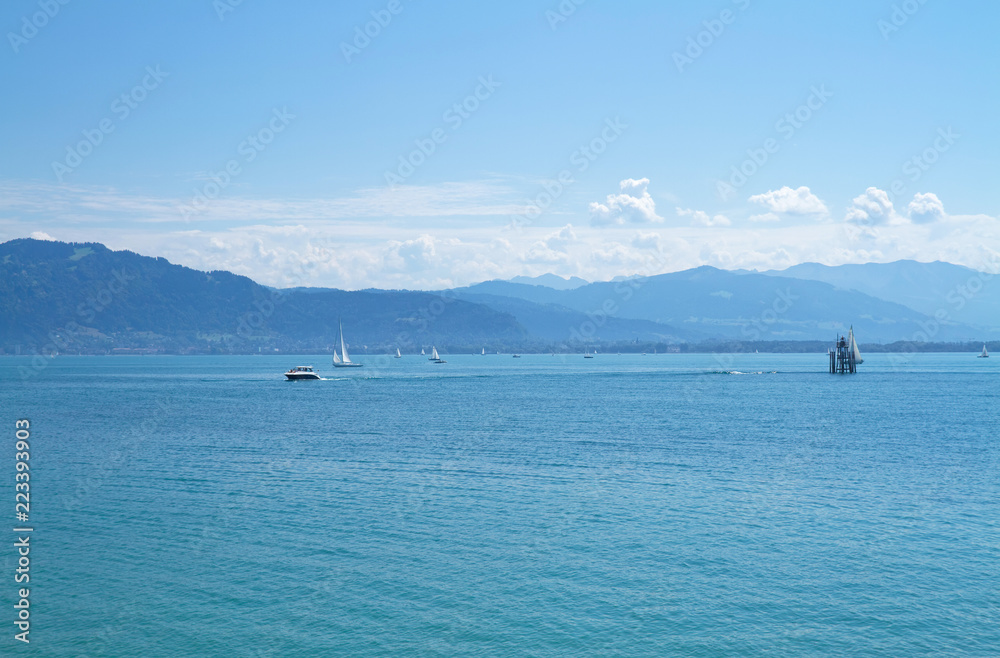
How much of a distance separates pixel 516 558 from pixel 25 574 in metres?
16.7

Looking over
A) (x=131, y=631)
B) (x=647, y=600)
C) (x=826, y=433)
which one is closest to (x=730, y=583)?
(x=647, y=600)

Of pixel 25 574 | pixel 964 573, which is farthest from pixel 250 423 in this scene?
pixel 964 573

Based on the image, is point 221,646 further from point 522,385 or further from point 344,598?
point 522,385

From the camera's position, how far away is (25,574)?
87.6ft

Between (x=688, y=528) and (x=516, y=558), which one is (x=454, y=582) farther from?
(x=688, y=528)

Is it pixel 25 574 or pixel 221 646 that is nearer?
pixel 221 646

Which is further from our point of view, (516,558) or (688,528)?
(688,528)

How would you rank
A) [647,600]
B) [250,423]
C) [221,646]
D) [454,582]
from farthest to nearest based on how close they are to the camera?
[250,423]
[454,582]
[647,600]
[221,646]

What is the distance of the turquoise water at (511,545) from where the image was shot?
2209cm

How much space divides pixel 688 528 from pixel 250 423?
5380 centimetres

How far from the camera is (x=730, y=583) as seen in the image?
25.9m

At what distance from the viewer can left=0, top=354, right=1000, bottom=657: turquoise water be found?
72.5ft

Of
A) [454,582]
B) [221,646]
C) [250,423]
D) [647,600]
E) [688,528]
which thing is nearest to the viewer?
[221,646]

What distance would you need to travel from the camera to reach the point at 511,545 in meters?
30.2
